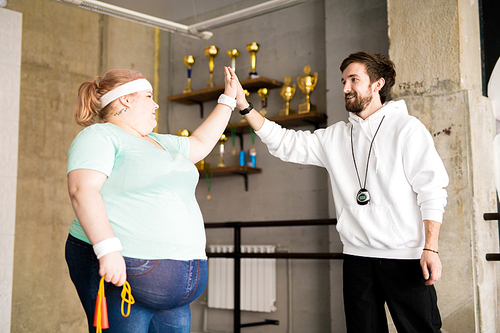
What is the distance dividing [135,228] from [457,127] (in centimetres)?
198

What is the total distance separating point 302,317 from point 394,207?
2.45 meters

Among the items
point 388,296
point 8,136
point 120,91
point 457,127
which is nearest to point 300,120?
point 457,127

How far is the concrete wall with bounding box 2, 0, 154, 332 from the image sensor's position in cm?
390

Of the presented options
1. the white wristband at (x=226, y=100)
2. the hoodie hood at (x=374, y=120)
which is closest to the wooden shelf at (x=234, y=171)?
the hoodie hood at (x=374, y=120)

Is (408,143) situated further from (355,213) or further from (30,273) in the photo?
(30,273)

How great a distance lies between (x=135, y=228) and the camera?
116 cm

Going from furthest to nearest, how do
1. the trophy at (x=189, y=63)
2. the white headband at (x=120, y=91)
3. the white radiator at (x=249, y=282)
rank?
the trophy at (x=189, y=63) < the white radiator at (x=249, y=282) < the white headband at (x=120, y=91)

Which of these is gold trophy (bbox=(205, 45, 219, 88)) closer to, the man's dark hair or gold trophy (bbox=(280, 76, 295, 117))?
gold trophy (bbox=(280, 76, 295, 117))

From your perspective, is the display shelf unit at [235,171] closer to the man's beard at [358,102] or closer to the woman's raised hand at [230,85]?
the man's beard at [358,102]

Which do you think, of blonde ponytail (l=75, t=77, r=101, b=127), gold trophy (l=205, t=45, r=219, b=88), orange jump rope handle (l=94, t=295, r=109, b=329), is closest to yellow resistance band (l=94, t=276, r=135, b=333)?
orange jump rope handle (l=94, t=295, r=109, b=329)

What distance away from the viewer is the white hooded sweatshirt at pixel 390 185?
1.67 metres

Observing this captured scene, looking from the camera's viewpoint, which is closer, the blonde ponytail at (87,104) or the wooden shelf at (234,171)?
the blonde ponytail at (87,104)

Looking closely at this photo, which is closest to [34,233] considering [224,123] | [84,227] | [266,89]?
[266,89]

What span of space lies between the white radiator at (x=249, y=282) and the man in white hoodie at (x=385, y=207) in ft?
7.44
